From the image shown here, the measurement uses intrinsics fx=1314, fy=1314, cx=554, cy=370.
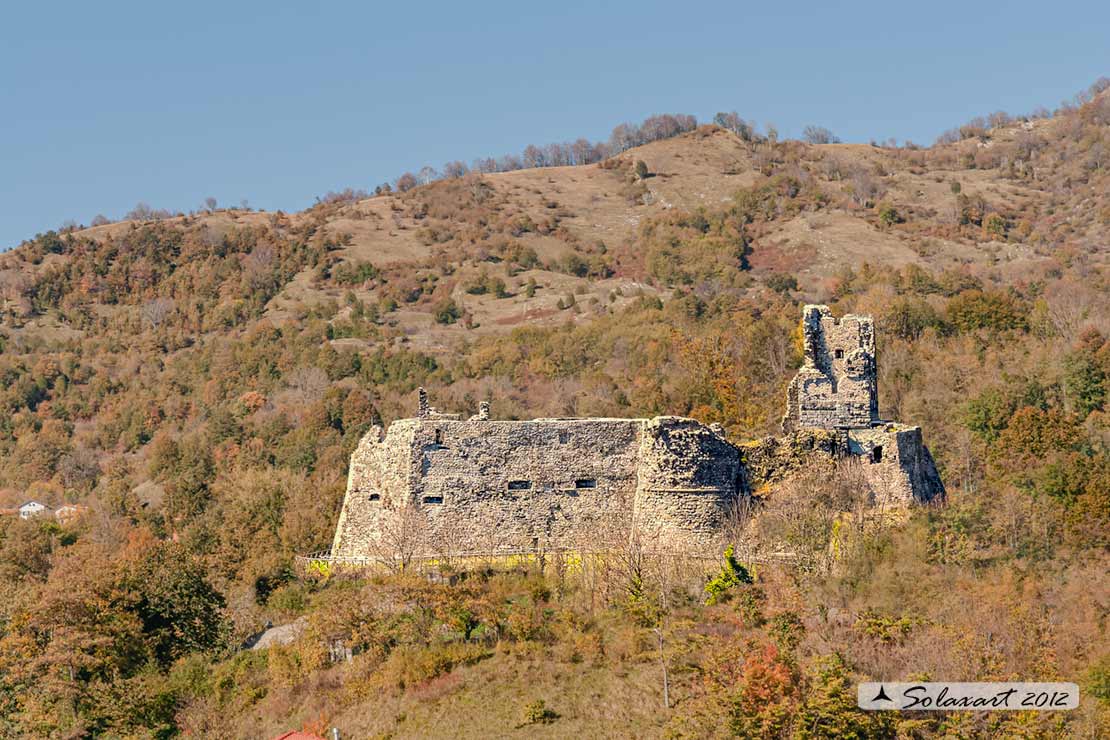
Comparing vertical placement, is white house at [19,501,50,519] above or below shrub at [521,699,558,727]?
above

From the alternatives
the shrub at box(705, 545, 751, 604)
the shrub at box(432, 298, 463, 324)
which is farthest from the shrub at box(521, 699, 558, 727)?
the shrub at box(432, 298, 463, 324)

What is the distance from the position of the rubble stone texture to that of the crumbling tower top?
0.13ft

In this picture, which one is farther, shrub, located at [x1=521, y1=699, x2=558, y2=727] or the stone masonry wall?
the stone masonry wall

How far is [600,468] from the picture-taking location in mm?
35469

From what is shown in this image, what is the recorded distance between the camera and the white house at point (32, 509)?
2881 inches

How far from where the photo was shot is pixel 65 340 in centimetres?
10356

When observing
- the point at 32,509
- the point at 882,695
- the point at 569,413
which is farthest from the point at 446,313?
the point at 882,695

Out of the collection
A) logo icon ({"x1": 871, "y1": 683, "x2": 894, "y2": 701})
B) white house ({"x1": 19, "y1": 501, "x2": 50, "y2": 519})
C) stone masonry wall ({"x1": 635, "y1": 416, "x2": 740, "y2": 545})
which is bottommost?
logo icon ({"x1": 871, "y1": 683, "x2": 894, "y2": 701})

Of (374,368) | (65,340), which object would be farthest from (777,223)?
(65,340)

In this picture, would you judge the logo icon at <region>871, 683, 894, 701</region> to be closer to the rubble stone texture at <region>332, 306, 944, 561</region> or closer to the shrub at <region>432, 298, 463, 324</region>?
the rubble stone texture at <region>332, 306, 944, 561</region>

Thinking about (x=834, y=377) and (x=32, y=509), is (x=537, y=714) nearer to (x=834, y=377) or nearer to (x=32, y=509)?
(x=834, y=377)

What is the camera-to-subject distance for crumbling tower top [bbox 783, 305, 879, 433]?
35.8 m

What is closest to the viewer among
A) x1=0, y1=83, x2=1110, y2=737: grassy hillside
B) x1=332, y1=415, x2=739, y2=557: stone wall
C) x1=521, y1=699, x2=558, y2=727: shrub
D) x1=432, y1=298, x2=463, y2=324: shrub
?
x1=521, y1=699, x2=558, y2=727: shrub

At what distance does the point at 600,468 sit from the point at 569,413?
3235cm
